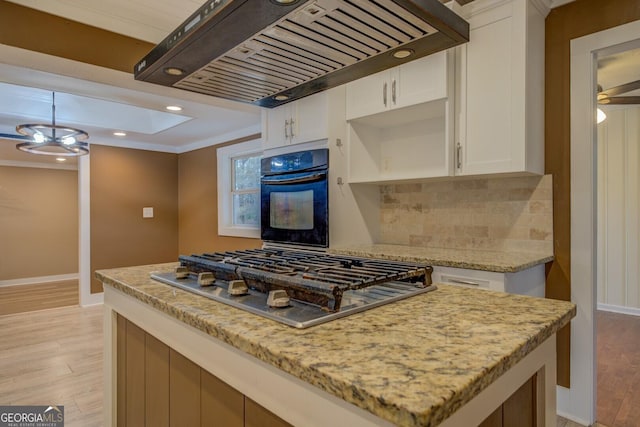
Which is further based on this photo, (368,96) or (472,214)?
(368,96)

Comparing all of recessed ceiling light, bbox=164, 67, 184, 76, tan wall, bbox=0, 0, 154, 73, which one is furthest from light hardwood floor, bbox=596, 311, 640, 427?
tan wall, bbox=0, 0, 154, 73

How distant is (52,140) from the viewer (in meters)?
3.53

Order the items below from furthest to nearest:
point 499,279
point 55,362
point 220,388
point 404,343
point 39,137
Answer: point 39,137
point 55,362
point 499,279
point 220,388
point 404,343

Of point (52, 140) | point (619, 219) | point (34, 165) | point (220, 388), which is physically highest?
point (34, 165)

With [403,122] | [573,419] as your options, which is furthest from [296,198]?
[573,419]

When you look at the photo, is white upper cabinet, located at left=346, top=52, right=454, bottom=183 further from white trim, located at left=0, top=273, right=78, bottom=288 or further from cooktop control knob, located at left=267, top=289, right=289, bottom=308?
white trim, located at left=0, top=273, right=78, bottom=288

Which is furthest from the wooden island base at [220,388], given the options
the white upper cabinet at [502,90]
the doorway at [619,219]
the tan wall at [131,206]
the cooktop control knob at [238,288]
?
the tan wall at [131,206]

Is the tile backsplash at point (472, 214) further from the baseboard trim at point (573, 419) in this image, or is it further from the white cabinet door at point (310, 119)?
the baseboard trim at point (573, 419)

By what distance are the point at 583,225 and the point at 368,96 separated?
157 cm

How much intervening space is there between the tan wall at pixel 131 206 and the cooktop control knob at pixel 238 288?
459 centimetres

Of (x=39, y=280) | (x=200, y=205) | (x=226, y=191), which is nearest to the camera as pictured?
(x=226, y=191)

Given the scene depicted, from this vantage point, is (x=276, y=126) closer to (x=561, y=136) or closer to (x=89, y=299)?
(x=561, y=136)

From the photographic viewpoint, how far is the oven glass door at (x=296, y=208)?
110 inches

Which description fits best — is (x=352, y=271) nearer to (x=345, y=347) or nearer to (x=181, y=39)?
(x=345, y=347)
